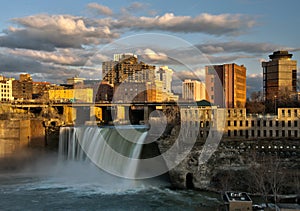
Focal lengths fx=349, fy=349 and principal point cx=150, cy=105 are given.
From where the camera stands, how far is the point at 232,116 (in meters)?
34.5

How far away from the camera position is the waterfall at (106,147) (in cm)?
3409

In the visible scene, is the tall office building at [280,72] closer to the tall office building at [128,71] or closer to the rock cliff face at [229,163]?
the tall office building at [128,71]

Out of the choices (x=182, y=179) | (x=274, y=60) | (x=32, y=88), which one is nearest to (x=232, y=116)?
(x=182, y=179)

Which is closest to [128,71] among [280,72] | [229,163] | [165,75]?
[165,75]

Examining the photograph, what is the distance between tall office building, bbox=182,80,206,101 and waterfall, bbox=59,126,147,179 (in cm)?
3690

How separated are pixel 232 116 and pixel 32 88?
96.7m

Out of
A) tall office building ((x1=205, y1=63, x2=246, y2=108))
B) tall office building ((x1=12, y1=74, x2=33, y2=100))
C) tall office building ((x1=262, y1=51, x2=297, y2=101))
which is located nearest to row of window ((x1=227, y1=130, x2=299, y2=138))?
tall office building ((x1=205, y1=63, x2=246, y2=108))

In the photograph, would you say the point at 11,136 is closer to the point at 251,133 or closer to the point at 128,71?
the point at 251,133

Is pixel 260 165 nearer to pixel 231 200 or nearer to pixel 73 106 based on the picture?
pixel 231 200

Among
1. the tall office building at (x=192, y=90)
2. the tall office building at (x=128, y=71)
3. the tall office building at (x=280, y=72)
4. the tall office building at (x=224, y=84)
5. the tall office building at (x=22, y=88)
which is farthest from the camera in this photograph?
the tall office building at (x=128, y=71)

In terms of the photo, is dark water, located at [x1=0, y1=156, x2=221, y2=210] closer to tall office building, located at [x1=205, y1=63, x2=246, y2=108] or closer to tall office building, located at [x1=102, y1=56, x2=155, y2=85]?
tall office building, located at [x1=205, y1=63, x2=246, y2=108]

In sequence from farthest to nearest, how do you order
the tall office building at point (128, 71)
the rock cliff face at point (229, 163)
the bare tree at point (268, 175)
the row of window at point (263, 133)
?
Result: 1. the tall office building at point (128, 71)
2. the row of window at point (263, 133)
3. the rock cliff face at point (229, 163)
4. the bare tree at point (268, 175)

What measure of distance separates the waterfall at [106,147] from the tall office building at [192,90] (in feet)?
121

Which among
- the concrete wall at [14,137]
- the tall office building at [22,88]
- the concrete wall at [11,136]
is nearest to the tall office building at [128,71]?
the tall office building at [22,88]
